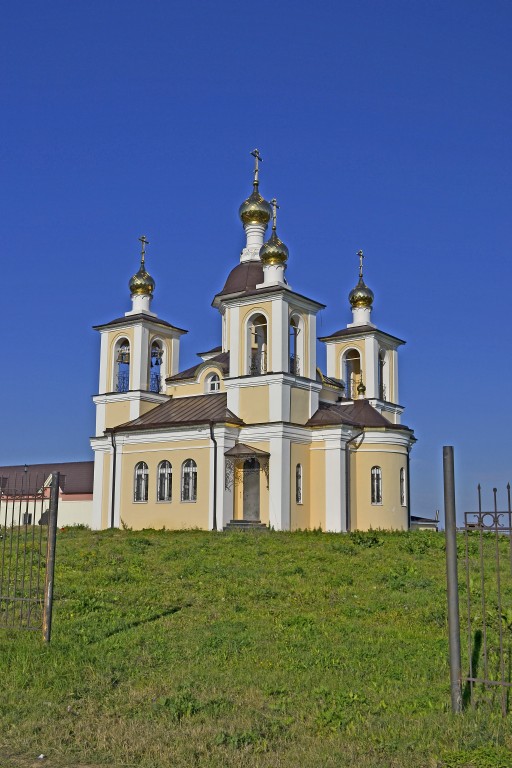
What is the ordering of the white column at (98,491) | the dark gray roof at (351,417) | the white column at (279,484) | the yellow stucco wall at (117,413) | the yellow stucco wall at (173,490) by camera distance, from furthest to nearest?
1. the yellow stucco wall at (117,413)
2. the white column at (98,491)
3. the dark gray roof at (351,417)
4. the yellow stucco wall at (173,490)
5. the white column at (279,484)

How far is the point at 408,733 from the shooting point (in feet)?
18.4

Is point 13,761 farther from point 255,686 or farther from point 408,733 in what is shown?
point 408,733

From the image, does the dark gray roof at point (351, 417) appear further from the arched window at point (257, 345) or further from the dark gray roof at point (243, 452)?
the arched window at point (257, 345)

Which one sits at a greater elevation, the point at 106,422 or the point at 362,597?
the point at 106,422

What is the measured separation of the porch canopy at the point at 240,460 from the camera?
24438mm

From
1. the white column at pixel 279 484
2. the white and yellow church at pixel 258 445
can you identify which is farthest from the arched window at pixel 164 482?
the white column at pixel 279 484

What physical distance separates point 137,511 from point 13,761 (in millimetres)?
21683

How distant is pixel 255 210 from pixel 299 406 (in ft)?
29.4

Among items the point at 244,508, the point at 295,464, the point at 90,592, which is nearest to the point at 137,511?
the point at 244,508

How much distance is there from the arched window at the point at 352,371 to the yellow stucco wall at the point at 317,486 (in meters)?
6.47

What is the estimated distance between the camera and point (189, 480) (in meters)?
25.8

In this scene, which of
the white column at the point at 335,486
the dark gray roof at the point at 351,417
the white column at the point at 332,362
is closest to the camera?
the white column at the point at 335,486

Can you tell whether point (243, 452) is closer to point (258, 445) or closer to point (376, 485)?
point (258, 445)

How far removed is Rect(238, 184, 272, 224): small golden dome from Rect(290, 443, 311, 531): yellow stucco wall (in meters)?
9.92
